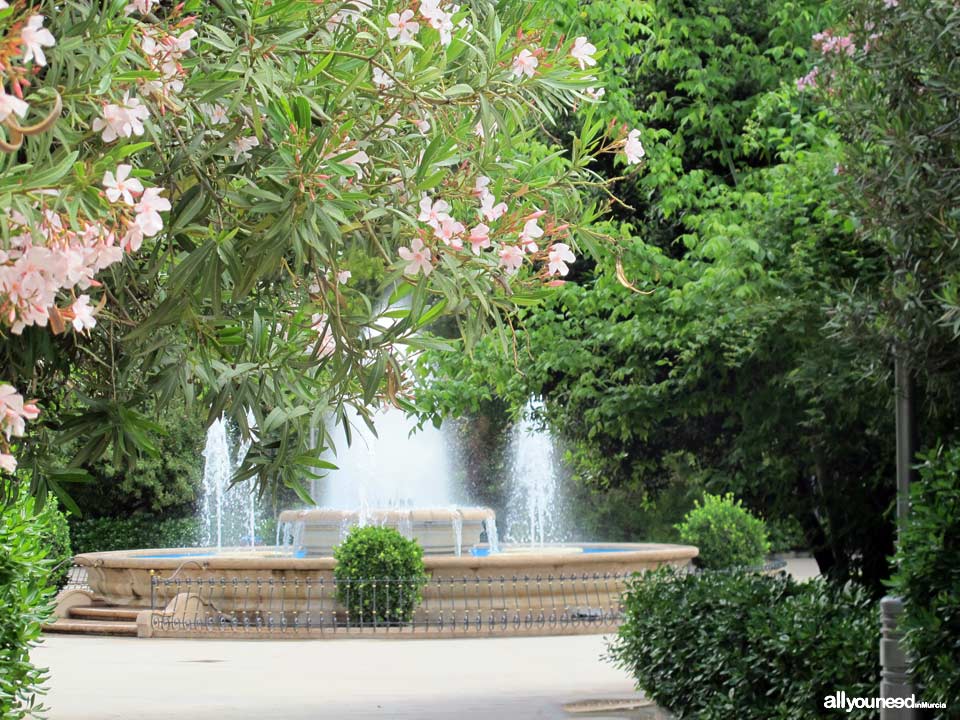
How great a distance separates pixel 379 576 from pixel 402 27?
46.3ft

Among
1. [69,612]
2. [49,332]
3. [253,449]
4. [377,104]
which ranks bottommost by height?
[69,612]

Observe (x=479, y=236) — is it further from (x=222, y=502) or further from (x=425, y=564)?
(x=222, y=502)

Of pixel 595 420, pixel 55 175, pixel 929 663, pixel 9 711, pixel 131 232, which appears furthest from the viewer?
pixel 595 420

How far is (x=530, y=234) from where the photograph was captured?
397 centimetres

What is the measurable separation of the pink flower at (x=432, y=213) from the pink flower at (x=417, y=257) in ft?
0.21

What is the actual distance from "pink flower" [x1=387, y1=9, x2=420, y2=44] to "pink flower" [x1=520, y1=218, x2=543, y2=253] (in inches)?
28.7

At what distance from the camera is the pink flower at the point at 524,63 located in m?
3.95

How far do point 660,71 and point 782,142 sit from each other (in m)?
1.57

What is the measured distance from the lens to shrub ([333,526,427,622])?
671 inches

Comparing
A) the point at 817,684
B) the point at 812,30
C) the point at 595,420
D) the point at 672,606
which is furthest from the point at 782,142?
the point at 817,684

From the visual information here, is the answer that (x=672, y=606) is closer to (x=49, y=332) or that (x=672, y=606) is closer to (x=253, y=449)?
(x=253, y=449)

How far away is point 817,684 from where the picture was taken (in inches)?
279

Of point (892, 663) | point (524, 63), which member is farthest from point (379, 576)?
point (524, 63)

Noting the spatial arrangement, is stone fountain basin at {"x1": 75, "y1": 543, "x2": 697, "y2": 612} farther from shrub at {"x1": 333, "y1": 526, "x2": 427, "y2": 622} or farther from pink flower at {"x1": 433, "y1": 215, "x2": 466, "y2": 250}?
pink flower at {"x1": 433, "y1": 215, "x2": 466, "y2": 250}
